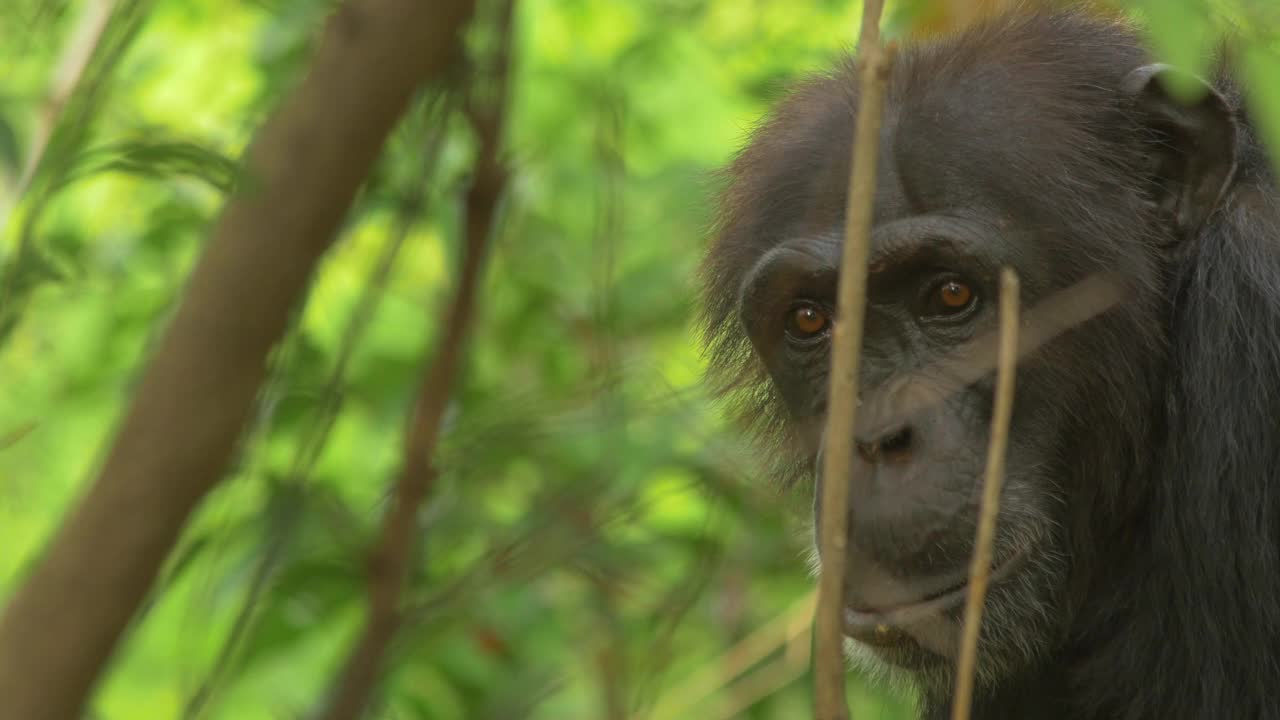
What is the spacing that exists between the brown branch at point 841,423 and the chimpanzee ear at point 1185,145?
58.6 inches

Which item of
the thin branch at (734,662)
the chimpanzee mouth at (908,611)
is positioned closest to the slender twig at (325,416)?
the chimpanzee mouth at (908,611)

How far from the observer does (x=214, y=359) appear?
204cm

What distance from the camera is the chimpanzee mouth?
9.07ft

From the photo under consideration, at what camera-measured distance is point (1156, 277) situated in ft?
9.77

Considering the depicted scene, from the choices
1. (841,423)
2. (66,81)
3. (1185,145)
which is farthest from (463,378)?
(841,423)

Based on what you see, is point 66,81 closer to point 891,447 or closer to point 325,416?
point 325,416

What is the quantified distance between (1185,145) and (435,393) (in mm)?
1484

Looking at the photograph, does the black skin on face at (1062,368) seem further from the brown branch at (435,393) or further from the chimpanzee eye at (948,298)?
the brown branch at (435,393)

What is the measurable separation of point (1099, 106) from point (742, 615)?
263 cm

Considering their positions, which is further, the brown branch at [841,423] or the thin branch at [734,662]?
the thin branch at [734,662]

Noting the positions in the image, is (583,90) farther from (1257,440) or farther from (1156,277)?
(1257,440)

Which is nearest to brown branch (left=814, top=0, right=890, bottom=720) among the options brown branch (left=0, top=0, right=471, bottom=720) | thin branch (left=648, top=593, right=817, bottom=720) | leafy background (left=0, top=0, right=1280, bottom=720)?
leafy background (left=0, top=0, right=1280, bottom=720)

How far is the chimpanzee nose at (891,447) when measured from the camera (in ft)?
8.90

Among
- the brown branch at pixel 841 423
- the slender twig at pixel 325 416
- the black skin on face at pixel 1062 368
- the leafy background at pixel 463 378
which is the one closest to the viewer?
the brown branch at pixel 841 423
